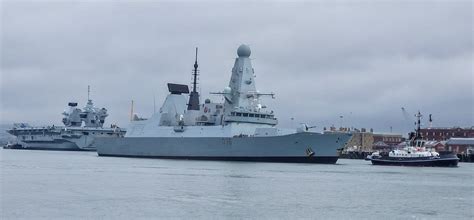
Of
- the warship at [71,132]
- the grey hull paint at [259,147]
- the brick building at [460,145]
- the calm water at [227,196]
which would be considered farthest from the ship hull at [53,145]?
the calm water at [227,196]

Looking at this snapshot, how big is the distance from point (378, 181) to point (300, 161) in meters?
18.6

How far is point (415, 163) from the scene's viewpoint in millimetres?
61312

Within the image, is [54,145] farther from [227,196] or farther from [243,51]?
[227,196]

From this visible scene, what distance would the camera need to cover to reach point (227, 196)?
29.5 metres

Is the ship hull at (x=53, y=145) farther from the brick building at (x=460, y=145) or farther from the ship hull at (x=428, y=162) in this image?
the ship hull at (x=428, y=162)

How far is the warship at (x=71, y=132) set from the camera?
114438mm

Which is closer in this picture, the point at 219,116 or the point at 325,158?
the point at 325,158

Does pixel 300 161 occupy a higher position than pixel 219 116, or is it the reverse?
pixel 219 116

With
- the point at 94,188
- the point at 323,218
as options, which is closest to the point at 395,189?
the point at 323,218

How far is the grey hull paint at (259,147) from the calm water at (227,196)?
14.0m

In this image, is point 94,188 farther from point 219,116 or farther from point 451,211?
point 219,116

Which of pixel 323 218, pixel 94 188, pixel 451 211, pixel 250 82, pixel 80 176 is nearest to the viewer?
pixel 323 218

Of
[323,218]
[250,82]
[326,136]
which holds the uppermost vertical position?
[250,82]

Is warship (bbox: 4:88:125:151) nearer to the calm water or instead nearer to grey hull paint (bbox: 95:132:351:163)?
grey hull paint (bbox: 95:132:351:163)
